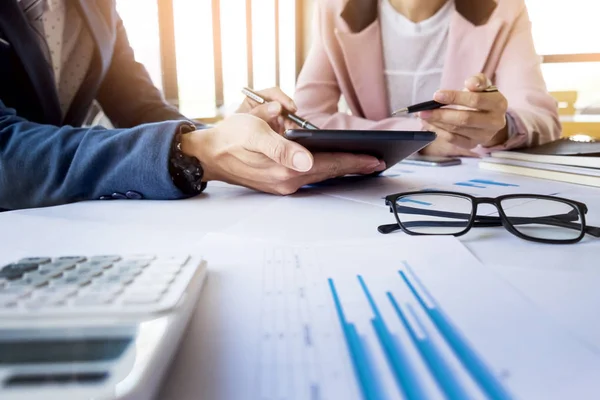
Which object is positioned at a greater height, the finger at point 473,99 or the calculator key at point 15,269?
the finger at point 473,99

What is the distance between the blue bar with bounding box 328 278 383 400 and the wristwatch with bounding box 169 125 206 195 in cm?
32

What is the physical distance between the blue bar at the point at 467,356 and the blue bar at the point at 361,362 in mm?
37

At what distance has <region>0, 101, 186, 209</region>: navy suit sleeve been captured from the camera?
46cm

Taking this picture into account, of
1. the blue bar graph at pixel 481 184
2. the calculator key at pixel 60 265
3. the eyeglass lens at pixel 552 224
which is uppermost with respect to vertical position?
the calculator key at pixel 60 265

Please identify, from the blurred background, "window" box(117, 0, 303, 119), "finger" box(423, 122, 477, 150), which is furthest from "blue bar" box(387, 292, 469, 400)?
"window" box(117, 0, 303, 119)

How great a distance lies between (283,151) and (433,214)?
6.3 inches

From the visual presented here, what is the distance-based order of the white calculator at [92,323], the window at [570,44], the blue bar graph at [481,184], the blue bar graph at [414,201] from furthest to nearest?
the window at [570,44] < the blue bar graph at [481,184] < the blue bar graph at [414,201] < the white calculator at [92,323]

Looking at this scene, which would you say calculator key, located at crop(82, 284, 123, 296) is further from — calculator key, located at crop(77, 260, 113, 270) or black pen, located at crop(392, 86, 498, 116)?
black pen, located at crop(392, 86, 498, 116)

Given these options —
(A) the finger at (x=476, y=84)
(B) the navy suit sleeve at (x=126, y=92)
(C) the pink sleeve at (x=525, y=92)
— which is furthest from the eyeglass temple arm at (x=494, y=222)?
(B) the navy suit sleeve at (x=126, y=92)

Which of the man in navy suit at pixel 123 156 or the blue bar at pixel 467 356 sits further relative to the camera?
the man in navy suit at pixel 123 156

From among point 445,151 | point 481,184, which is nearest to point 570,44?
point 445,151

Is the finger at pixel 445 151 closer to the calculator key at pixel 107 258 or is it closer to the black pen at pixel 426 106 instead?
the black pen at pixel 426 106

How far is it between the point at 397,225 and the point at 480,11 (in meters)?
0.80

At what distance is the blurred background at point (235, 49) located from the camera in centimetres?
183
